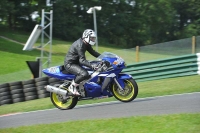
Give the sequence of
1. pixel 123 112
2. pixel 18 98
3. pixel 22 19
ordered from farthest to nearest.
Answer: pixel 22 19, pixel 18 98, pixel 123 112

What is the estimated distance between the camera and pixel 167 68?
1653 cm

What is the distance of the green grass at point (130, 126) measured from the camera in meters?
6.82

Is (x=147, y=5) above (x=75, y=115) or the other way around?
above

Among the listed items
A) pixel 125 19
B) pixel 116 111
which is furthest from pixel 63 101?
pixel 125 19

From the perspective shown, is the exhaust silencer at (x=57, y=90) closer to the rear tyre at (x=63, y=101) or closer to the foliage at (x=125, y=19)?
the rear tyre at (x=63, y=101)

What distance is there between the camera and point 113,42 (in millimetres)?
71188

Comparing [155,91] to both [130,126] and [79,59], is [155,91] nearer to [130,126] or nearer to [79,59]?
[79,59]

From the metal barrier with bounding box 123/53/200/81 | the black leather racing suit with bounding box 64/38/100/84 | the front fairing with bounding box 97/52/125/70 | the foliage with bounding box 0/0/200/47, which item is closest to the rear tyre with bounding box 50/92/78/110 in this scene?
the black leather racing suit with bounding box 64/38/100/84

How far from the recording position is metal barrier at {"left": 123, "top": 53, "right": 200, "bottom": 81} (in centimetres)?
1627

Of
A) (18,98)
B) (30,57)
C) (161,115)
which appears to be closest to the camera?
(161,115)

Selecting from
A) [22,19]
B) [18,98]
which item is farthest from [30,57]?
[22,19]

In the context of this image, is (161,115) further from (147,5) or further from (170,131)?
(147,5)

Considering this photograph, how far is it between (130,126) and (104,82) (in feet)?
8.95

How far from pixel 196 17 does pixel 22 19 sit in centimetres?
3467
